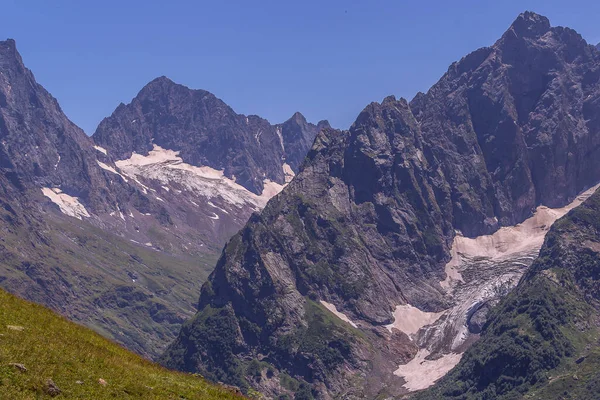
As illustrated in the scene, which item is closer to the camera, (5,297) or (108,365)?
(108,365)

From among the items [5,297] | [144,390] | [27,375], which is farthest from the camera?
[5,297]

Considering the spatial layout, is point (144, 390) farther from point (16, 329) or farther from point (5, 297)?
point (5, 297)

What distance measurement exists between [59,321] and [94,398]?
54.3ft

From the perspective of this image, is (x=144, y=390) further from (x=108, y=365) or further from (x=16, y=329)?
(x=16, y=329)

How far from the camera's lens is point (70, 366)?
1905 inches

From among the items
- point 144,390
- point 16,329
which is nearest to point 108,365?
point 144,390

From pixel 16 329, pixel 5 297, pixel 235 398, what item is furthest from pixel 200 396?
pixel 5 297

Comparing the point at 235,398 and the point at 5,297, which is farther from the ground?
the point at 5,297

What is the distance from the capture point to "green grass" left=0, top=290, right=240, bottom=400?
146 ft

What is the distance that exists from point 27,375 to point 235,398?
56.5 ft

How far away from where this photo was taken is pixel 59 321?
197 ft

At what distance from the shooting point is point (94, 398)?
45375 mm

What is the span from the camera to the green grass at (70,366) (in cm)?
4441

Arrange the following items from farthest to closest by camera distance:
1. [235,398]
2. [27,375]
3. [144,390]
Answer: [235,398] → [144,390] → [27,375]
